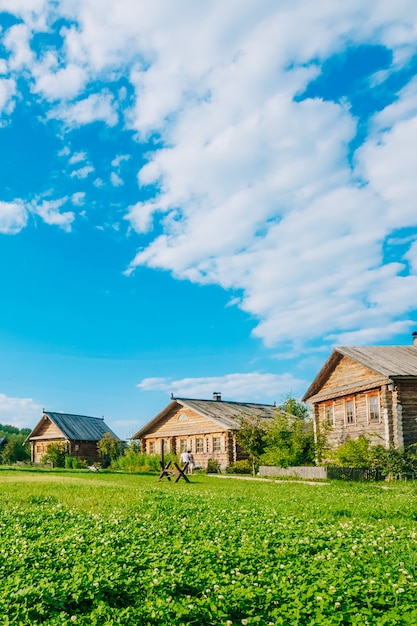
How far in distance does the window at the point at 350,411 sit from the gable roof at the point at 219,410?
8691mm

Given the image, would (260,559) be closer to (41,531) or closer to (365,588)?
(365,588)

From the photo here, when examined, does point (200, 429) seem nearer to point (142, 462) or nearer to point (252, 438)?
point (142, 462)


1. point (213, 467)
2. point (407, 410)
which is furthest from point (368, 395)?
point (213, 467)

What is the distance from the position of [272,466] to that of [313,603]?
28.3m

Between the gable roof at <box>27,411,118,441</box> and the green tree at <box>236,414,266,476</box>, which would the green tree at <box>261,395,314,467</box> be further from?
the gable roof at <box>27,411,118,441</box>

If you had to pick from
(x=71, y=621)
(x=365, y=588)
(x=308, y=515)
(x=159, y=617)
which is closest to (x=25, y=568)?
(x=71, y=621)

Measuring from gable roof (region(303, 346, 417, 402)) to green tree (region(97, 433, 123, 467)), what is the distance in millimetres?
29957

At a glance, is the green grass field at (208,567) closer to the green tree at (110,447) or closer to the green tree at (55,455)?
the green tree at (55,455)

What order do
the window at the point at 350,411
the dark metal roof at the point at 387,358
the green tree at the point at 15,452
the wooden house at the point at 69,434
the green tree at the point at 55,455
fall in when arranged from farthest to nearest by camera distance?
the green tree at the point at 15,452
the wooden house at the point at 69,434
the green tree at the point at 55,455
the window at the point at 350,411
the dark metal roof at the point at 387,358

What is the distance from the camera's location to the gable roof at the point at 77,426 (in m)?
61.9

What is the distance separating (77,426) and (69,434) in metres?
3.47

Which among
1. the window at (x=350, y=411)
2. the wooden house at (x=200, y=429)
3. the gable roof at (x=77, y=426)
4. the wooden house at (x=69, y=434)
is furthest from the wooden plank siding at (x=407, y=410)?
the gable roof at (x=77, y=426)

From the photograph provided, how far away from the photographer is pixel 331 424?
35.5m

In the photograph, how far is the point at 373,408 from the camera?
31875 mm
